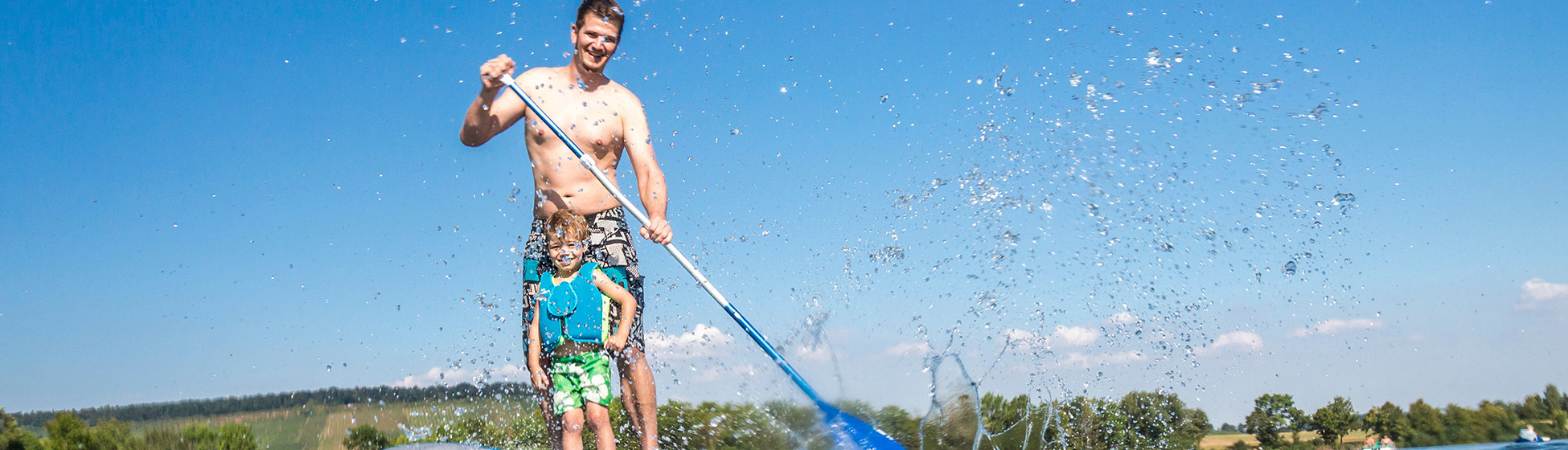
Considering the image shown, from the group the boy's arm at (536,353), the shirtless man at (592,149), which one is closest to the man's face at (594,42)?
the shirtless man at (592,149)

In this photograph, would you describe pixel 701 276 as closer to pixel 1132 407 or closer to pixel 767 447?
pixel 767 447

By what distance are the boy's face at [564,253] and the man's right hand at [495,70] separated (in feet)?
2.55

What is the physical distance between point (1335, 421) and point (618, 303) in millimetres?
9546

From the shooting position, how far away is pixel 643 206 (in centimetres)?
381

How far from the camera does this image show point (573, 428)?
3428 mm

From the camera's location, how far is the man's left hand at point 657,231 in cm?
363

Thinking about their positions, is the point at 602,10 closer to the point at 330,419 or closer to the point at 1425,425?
the point at 330,419

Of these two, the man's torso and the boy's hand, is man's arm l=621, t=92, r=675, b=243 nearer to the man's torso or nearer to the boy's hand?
the man's torso

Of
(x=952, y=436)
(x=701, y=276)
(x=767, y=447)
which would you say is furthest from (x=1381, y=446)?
(x=701, y=276)

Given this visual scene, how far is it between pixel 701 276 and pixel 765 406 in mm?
1185

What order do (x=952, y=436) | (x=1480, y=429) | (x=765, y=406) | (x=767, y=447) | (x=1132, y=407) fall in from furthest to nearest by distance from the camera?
(x=1480, y=429), (x=1132, y=407), (x=952, y=436), (x=767, y=447), (x=765, y=406)

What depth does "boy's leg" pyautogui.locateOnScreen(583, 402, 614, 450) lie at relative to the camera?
3.40 meters

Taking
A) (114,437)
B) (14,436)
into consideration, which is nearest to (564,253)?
(114,437)

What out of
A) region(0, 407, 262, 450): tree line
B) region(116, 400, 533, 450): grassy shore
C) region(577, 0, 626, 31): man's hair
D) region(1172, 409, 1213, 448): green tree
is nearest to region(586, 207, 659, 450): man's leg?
region(577, 0, 626, 31): man's hair
